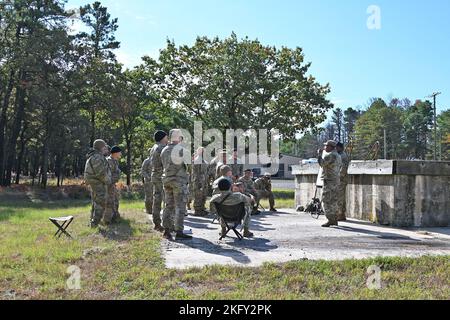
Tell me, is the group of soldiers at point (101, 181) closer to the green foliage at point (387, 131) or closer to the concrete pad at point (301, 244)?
the concrete pad at point (301, 244)

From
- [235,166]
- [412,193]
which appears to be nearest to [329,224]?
[412,193]

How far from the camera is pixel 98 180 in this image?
1089cm

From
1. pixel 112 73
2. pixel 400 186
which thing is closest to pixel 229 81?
pixel 112 73

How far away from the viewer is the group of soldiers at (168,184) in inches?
354

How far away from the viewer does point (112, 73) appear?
34781 mm

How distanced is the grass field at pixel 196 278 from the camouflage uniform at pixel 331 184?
4115mm

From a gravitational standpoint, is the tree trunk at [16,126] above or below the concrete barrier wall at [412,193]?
above

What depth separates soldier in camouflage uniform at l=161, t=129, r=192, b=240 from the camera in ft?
29.4

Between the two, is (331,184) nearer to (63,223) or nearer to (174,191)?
(174,191)

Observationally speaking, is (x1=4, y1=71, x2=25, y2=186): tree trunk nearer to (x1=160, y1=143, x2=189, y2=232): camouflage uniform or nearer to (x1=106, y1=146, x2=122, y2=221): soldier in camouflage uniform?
(x1=106, y1=146, x2=122, y2=221): soldier in camouflage uniform

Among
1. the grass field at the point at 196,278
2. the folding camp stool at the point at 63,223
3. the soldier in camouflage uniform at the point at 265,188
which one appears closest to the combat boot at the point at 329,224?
the grass field at the point at 196,278

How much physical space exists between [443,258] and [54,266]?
19.0ft

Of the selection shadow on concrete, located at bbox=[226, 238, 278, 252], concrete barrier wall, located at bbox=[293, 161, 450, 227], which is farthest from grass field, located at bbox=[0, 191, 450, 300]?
concrete barrier wall, located at bbox=[293, 161, 450, 227]
